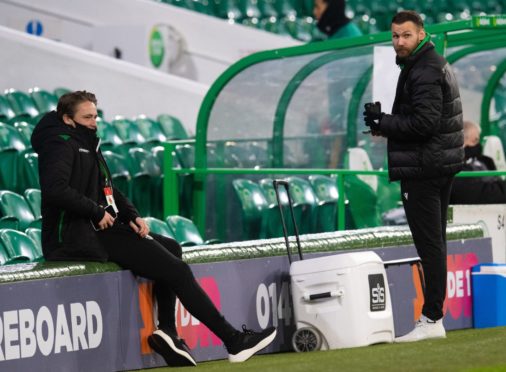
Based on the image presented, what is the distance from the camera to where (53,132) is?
262 inches

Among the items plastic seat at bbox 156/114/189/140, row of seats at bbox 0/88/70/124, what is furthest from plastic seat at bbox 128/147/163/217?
plastic seat at bbox 156/114/189/140

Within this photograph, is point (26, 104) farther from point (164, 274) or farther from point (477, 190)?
point (164, 274)

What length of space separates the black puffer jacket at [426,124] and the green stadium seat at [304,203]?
3.86 m

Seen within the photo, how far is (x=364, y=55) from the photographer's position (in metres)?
10.6

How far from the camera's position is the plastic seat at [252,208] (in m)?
10.9

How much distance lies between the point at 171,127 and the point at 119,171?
100 inches

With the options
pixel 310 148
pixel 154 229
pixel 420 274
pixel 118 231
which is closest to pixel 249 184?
pixel 310 148

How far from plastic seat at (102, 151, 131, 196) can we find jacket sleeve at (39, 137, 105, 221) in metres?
4.55

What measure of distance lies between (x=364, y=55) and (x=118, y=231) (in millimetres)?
4359

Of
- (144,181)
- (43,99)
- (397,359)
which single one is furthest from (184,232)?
(43,99)

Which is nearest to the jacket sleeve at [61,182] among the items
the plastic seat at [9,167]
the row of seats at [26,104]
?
the plastic seat at [9,167]

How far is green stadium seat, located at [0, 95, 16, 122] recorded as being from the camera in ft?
39.6

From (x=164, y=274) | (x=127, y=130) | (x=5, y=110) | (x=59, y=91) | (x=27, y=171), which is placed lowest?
(x=164, y=274)

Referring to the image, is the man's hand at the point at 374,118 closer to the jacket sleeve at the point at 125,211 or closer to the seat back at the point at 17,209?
the jacket sleeve at the point at 125,211
